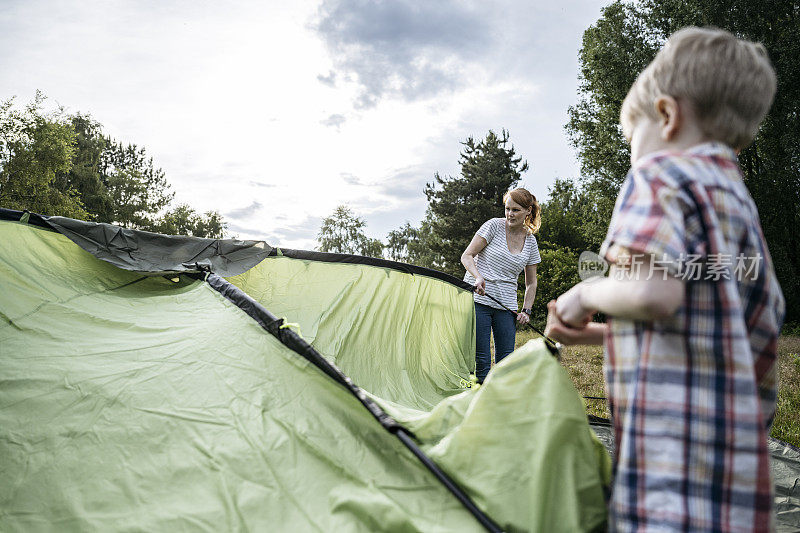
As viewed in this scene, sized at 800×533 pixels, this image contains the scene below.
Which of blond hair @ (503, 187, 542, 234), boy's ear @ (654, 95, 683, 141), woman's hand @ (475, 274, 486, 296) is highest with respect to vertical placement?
blond hair @ (503, 187, 542, 234)

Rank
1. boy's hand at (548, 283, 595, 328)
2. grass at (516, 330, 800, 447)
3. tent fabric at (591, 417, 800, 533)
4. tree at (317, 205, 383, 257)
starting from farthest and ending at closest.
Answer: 1. tree at (317, 205, 383, 257)
2. grass at (516, 330, 800, 447)
3. tent fabric at (591, 417, 800, 533)
4. boy's hand at (548, 283, 595, 328)

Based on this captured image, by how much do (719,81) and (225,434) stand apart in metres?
1.43

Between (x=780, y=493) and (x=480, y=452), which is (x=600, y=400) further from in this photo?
(x=480, y=452)

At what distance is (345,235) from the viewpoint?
38281 mm

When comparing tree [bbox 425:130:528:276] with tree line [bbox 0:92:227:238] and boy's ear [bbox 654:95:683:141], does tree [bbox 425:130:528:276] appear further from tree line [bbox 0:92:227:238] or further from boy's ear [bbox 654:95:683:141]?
boy's ear [bbox 654:95:683:141]

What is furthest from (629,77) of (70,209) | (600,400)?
(70,209)

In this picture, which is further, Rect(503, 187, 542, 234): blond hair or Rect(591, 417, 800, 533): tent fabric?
Rect(503, 187, 542, 234): blond hair

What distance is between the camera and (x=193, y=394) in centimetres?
151

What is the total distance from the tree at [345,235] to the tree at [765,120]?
2430 cm

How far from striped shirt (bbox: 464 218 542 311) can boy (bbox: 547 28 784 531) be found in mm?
2338

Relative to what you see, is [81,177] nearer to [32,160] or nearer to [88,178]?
[88,178]

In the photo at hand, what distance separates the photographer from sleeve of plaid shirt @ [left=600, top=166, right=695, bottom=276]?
0.78 metres

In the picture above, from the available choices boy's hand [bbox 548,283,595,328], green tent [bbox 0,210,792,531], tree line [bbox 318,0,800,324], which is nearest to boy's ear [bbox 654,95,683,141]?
boy's hand [bbox 548,283,595,328]

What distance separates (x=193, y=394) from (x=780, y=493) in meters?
2.40
